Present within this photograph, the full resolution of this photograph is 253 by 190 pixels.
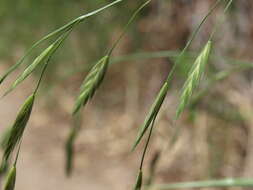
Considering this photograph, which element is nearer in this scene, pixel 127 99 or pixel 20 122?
pixel 20 122

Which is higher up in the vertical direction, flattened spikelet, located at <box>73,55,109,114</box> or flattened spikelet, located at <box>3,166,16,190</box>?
flattened spikelet, located at <box>73,55,109,114</box>

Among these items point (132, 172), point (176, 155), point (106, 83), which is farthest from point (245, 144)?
point (106, 83)

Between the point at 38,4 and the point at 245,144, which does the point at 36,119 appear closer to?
the point at 38,4

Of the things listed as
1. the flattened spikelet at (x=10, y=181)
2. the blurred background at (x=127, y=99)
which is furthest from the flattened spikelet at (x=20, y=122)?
the blurred background at (x=127, y=99)

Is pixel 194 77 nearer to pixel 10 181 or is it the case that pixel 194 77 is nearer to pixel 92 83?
pixel 92 83

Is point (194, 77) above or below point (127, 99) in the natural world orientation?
above

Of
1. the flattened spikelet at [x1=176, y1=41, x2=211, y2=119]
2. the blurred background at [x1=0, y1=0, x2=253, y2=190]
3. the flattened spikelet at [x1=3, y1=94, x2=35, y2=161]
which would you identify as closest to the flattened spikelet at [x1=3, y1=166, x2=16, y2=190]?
the flattened spikelet at [x1=3, y1=94, x2=35, y2=161]

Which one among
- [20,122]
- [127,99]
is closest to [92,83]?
[20,122]

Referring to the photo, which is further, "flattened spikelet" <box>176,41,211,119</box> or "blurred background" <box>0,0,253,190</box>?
"blurred background" <box>0,0,253,190</box>

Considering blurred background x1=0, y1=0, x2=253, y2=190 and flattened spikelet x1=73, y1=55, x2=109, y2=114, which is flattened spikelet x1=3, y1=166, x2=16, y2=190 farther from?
blurred background x1=0, y1=0, x2=253, y2=190

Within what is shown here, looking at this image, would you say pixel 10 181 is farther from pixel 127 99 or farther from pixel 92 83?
pixel 127 99
